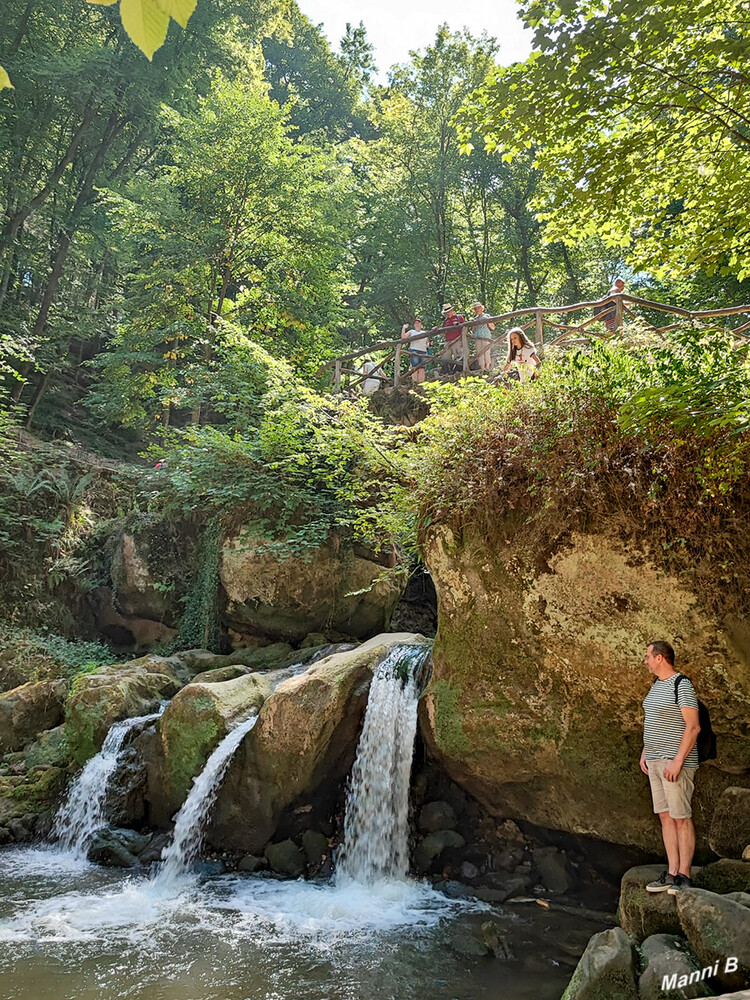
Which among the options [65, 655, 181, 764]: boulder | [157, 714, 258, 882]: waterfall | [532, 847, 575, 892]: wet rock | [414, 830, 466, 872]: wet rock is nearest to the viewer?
[532, 847, 575, 892]: wet rock

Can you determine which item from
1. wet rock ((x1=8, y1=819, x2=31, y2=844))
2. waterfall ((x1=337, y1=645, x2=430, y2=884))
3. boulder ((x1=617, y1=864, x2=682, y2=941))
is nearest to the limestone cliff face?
waterfall ((x1=337, y1=645, x2=430, y2=884))

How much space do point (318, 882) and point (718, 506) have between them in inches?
217

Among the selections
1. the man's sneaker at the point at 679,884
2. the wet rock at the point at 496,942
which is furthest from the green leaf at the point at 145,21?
the wet rock at the point at 496,942

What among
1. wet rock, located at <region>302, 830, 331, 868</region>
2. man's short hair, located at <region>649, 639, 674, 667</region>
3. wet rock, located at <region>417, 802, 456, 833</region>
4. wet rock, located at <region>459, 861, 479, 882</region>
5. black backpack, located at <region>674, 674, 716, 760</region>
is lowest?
wet rock, located at <region>459, 861, 479, 882</region>

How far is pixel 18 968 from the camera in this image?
493 centimetres

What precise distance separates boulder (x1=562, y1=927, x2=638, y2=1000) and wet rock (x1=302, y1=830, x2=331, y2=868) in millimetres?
3617

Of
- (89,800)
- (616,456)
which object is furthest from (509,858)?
(89,800)

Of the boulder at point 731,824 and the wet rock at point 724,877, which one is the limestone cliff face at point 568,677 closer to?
the boulder at point 731,824

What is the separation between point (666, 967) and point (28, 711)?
9.24 metres

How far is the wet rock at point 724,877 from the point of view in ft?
14.8

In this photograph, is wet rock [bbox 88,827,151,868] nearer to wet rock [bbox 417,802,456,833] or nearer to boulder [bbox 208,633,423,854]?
boulder [bbox 208,633,423,854]

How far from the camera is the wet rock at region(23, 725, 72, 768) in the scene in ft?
29.7

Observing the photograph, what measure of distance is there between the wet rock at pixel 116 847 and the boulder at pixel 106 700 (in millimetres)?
1310

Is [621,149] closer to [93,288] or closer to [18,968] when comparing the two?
[18,968]
